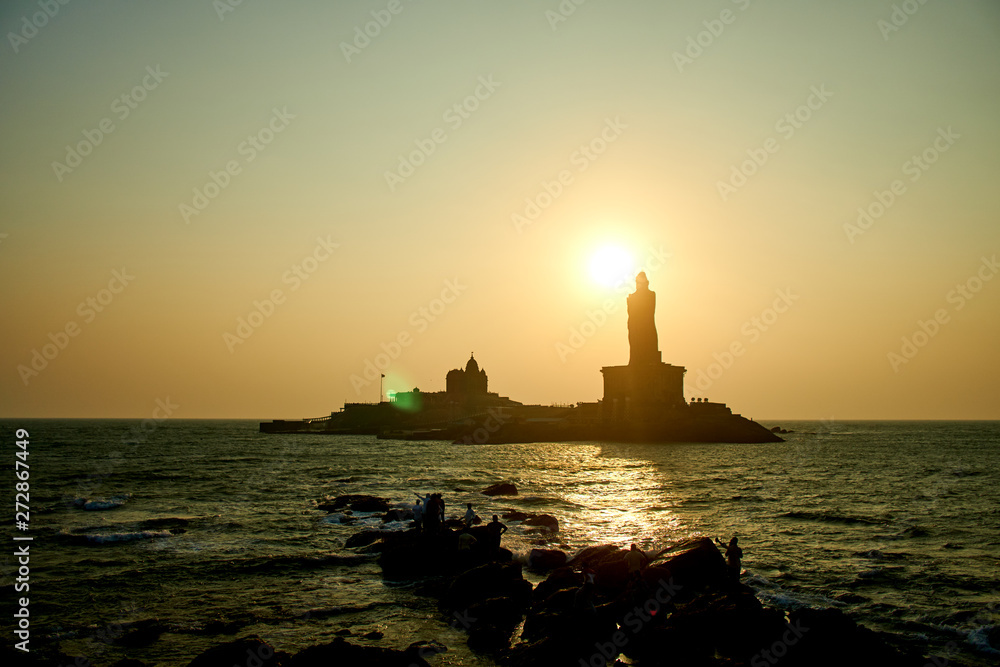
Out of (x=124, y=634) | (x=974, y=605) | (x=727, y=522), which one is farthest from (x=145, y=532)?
(x=974, y=605)

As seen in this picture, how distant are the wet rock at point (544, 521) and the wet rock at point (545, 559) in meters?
6.41

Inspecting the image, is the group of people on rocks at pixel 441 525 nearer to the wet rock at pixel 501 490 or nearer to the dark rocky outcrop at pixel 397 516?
the dark rocky outcrop at pixel 397 516

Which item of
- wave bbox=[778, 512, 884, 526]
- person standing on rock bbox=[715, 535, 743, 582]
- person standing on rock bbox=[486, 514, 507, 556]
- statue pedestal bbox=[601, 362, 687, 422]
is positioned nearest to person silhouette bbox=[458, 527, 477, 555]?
person standing on rock bbox=[486, 514, 507, 556]

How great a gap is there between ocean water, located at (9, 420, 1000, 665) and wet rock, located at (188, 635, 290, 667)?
1.46 meters

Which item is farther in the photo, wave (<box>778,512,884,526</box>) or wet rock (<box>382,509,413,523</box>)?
wet rock (<box>382,509,413,523</box>)

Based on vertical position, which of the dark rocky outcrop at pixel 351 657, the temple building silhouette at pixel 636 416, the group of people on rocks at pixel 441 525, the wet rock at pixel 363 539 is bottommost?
the dark rocky outcrop at pixel 351 657

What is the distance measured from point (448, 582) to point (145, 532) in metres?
16.2

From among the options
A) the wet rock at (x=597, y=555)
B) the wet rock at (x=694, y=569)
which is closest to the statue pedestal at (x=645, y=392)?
the wet rock at (x=597, y=555)

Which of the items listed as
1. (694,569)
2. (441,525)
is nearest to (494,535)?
(441,525)

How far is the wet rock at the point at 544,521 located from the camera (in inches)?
1195

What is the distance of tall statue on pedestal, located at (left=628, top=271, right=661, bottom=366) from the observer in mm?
112438

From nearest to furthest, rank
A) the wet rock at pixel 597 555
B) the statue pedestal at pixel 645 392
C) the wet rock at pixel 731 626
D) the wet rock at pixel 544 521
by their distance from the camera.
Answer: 1. the wet rock at pixel 731 626
2. the wet rock at pixel 597 555
3. the wet rock at pixel 544 521
4. the statue pedestal at pixel 645 392

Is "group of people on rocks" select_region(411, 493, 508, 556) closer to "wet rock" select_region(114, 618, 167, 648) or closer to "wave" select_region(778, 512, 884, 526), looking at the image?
"wet rock" select_region(114, 618, 167, 648)

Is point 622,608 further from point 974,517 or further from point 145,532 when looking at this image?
point 974,517
